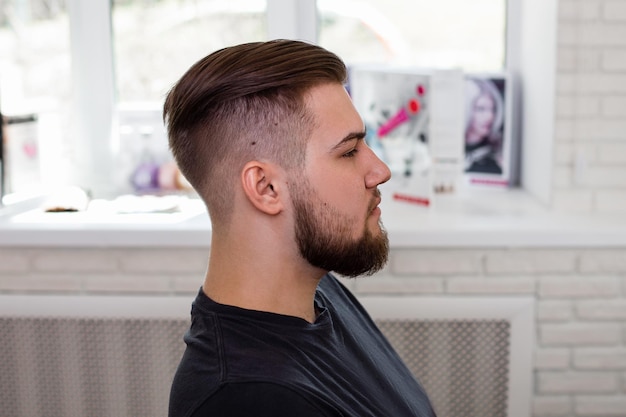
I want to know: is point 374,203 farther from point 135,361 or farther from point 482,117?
point 482,117

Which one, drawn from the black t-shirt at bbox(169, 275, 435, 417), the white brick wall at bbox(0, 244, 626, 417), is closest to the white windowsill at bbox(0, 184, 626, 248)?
the white brick wall at bbox(0, 244, 626, 417)

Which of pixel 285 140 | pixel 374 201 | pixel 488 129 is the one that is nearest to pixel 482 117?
pixel 488 129

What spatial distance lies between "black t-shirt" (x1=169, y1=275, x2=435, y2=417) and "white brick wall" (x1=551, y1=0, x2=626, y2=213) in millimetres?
1052

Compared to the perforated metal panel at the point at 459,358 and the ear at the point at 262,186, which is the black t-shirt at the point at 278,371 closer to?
the ear at the point at 262,186

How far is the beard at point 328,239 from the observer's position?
120 centimetres

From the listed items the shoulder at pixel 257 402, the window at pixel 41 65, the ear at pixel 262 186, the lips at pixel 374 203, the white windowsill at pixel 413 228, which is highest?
the window at pixel 41 65

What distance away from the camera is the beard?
1.20 m

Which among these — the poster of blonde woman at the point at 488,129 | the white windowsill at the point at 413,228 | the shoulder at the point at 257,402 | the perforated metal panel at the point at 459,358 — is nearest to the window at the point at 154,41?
the poster of blonde woman at the point at 488,129

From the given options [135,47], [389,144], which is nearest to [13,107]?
[135,47]

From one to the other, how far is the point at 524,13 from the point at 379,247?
1.50 metres

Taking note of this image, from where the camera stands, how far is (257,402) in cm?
100

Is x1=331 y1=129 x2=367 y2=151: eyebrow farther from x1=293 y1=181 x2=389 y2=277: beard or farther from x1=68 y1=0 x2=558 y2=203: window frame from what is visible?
x1=68 y1=0 x2=558 y2=203: window frame

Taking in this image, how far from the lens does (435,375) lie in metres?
2.13

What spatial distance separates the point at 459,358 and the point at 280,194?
3.60 ft
